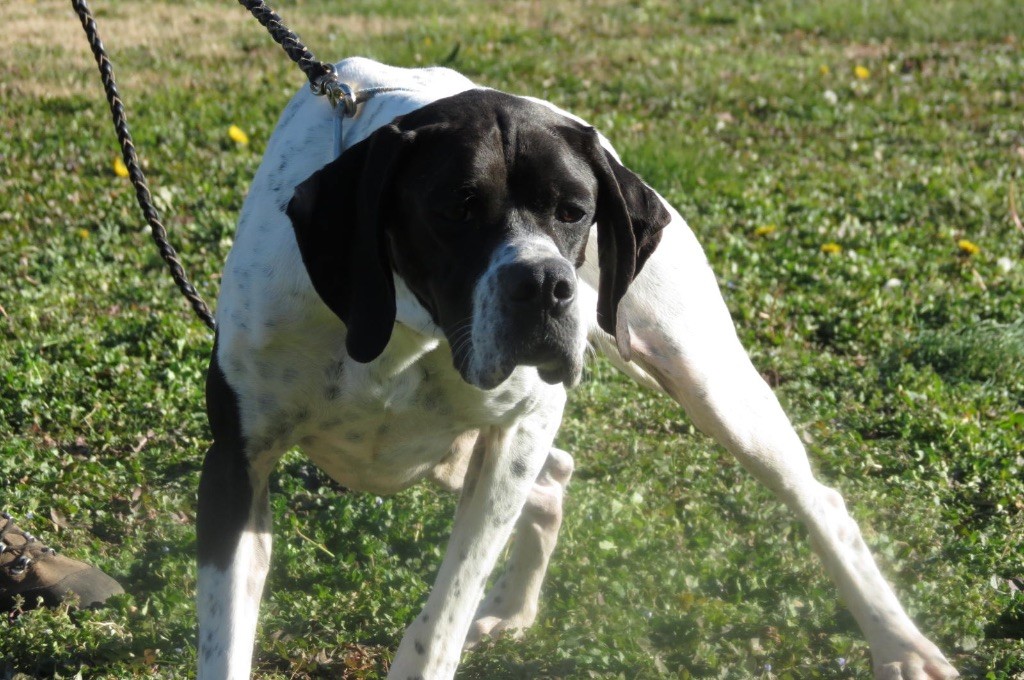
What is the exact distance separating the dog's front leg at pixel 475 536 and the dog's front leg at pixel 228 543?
1.26 ft

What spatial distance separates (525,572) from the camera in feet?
12.3

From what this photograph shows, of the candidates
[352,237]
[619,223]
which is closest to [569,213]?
[619,223]

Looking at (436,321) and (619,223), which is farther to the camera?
(619,223)

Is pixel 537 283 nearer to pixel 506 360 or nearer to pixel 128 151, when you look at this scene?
pixel 506 360

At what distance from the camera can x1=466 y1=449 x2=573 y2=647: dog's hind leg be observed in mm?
3688

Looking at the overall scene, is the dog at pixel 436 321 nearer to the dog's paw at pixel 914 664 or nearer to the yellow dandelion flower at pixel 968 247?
the dog's paw at pixel 914 664

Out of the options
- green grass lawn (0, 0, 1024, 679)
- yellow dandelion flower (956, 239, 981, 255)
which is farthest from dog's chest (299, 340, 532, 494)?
yellow dandelion flower (956, 239, 981, 255)

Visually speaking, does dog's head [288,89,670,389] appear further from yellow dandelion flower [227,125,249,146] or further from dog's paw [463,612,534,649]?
yellow dandelion flower [227,125,249,146]

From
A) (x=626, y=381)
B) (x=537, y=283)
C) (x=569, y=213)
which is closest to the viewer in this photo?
(x=537, y=283)

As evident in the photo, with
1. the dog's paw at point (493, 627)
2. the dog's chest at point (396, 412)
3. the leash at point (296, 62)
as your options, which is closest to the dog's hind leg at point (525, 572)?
the dog's paw at point (493, 627)

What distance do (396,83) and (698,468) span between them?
172 cm

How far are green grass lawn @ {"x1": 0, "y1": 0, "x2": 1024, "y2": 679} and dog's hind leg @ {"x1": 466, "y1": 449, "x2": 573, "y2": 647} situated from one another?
81 millimetres

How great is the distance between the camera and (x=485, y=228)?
2.69 meters

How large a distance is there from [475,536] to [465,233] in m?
0.81
